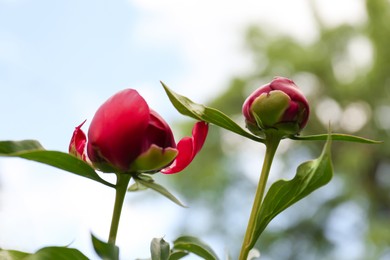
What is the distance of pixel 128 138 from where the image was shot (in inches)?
14.2

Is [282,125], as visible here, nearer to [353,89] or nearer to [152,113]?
[152,113]

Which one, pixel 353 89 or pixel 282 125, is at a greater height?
pixel 353 89

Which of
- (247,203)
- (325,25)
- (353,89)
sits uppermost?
(325,25)

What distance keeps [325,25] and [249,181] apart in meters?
2.54

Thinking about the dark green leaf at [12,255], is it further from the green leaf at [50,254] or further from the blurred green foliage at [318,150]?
the blurred green foliage at [318,150]

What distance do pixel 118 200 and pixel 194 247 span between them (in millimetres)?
75

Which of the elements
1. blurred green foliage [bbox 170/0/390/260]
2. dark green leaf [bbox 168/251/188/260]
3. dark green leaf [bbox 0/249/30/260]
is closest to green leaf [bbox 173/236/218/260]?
dark green leaf [bbox 168/251/188/260]

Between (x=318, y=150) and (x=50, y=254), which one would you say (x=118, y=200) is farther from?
(x=318, y=150)

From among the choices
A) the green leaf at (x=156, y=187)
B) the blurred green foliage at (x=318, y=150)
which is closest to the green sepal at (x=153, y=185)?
the green leaf at (x=156, y=187)

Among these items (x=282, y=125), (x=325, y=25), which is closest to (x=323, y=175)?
(x=282, y=125)

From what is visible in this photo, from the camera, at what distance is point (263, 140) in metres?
0.43

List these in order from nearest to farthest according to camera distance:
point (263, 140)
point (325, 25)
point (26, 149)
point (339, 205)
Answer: point (26, 149) < point (263, 140) < point (339, 205) < point (325, 25)

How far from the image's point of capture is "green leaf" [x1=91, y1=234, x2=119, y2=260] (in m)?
0.31

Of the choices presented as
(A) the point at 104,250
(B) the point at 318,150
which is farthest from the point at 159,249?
(B) the point at 318,150
